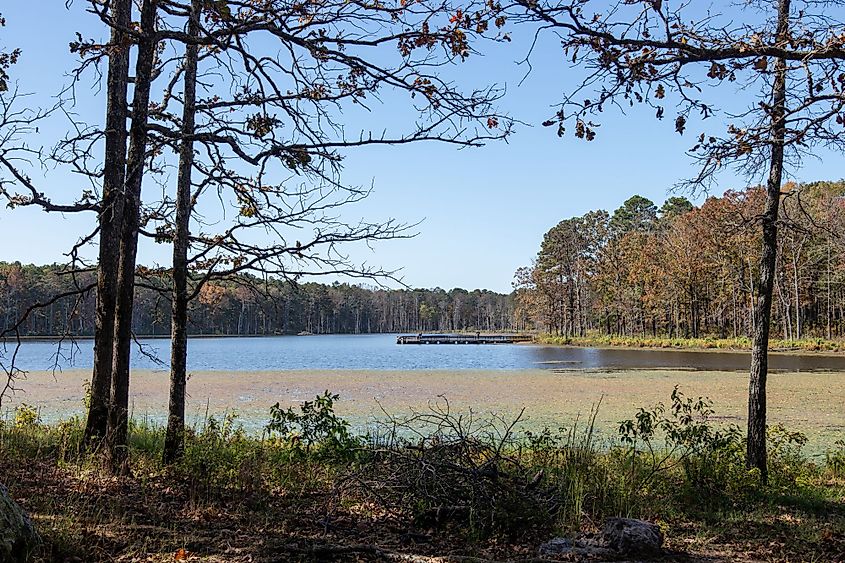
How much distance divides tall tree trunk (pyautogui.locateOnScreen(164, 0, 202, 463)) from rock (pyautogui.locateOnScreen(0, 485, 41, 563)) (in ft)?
8.24

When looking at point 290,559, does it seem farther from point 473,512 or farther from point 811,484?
point 811,484

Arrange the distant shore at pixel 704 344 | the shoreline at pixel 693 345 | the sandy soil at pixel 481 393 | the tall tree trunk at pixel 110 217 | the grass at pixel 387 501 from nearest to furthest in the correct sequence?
the grass at pixel 387 501 → the tall tree trunk at pixel 110 217 → the sandy soil at pixel 481 393 → the shoreline at pixel 693 345 → the distant shore at pixel 704 344

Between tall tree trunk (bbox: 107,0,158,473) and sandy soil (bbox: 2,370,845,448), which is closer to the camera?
tall tree trunk (bbox: 107,0,158,473)

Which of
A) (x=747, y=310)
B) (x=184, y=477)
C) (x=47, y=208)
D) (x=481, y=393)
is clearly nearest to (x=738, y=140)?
(x=184, y=477)

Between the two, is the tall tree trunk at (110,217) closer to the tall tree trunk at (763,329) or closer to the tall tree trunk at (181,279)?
the tall tree trunk at (181,279)

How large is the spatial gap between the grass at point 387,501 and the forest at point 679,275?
23.0 meters

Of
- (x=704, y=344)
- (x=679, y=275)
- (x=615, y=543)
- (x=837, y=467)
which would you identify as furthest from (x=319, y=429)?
(x=679, y=275)

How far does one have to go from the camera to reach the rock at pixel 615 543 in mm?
3744

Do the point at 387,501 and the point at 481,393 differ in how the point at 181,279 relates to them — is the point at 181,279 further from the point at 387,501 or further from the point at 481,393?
the point at 481,393

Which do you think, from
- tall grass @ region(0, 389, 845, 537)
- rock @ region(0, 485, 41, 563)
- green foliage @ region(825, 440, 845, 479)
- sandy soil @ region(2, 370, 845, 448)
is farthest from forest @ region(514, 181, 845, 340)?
rock @ region(0, 485, 41, 563)

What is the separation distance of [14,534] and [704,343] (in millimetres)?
39430

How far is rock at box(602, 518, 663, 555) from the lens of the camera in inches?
149

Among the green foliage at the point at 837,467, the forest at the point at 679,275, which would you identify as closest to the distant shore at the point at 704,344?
the forest at the point at 679,275

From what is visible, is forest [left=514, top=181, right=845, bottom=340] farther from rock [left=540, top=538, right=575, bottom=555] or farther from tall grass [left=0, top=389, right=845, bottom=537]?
rock [left=540, top=538, right=575, bottom=555]
